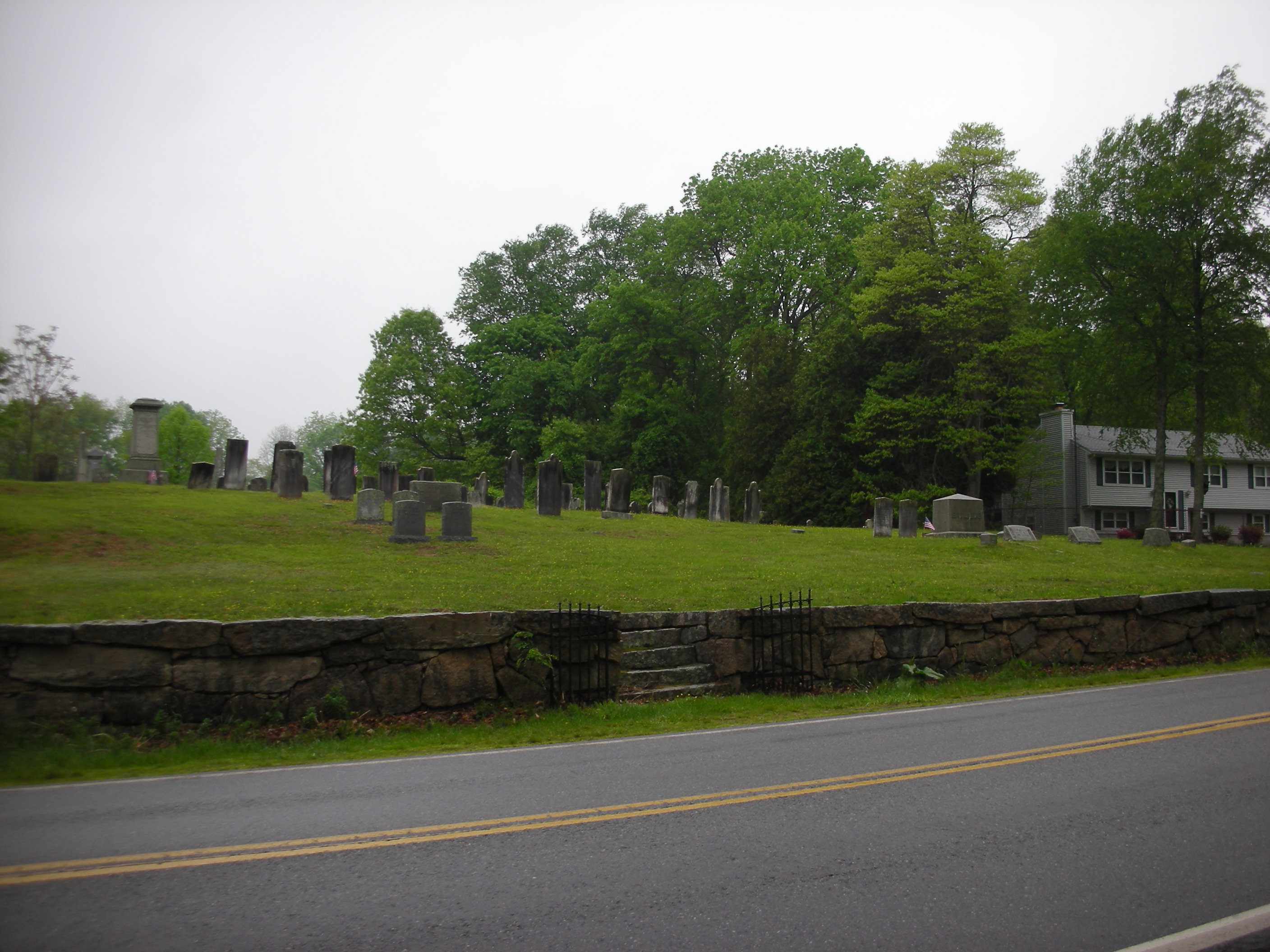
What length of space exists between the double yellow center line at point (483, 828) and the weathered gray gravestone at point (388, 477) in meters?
21.6

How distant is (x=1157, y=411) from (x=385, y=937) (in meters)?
42.2

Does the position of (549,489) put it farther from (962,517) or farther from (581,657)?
(581,657)

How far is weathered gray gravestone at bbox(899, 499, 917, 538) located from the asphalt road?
20.6 m

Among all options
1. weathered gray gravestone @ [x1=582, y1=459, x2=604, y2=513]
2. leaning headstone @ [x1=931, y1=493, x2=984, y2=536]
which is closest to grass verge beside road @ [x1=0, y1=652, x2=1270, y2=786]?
leaning headstone @ [x1=931, y1=493, x2=984, y2=536]

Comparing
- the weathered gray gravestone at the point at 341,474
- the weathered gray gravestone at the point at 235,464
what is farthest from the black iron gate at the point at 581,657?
the weathered gray gravestone at the point at 235,464

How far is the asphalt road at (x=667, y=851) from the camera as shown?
4.11m

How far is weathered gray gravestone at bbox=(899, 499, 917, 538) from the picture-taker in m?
28.4

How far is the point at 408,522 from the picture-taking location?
734 inches

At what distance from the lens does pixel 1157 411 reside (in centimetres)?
3841

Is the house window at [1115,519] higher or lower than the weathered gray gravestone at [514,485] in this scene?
lower

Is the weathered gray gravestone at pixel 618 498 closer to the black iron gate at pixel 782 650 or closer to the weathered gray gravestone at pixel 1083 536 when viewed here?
the black iron gate at pixel 782 650

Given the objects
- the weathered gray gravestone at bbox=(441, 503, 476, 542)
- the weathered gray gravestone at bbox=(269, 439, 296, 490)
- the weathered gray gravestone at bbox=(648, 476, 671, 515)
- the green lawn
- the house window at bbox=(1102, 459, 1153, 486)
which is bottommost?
the green lawn

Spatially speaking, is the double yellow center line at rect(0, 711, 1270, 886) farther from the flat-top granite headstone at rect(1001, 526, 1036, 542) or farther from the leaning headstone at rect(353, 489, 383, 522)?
the flat-top granite headstone at rect(1001, 526, 1036, 542)

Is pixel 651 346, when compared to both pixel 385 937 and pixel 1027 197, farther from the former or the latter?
pixel 385 937
